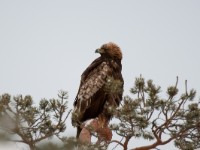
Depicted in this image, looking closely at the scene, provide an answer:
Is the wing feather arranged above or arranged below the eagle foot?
above

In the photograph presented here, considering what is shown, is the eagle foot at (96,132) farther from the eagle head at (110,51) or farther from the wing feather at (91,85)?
the eagle head at (110,51)

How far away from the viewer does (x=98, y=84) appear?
8039 mm

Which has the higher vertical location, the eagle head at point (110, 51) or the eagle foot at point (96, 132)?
the eagle head at point (110, 51)

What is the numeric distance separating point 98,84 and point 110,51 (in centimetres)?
128

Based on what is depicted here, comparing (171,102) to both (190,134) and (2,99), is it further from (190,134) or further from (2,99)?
(2,99)

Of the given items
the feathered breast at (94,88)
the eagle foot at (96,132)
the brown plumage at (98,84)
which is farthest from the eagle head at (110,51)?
the eagle foot at (96,132)

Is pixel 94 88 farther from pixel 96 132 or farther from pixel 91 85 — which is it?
pixel 96 132

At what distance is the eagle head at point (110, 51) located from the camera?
8.66 m

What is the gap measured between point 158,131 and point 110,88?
112 centimetres

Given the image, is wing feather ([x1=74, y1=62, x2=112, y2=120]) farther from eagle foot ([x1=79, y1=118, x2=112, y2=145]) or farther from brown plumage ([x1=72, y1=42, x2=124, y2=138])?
eagle foot ([x1=79, y1=118, x2=112, y2=145])

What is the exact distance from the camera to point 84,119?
779cm

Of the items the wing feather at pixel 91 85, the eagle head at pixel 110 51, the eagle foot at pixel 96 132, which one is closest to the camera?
the eagle foot at pixel 96 132

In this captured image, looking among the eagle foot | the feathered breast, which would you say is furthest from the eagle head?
the eagle foot

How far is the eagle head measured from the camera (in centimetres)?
866
